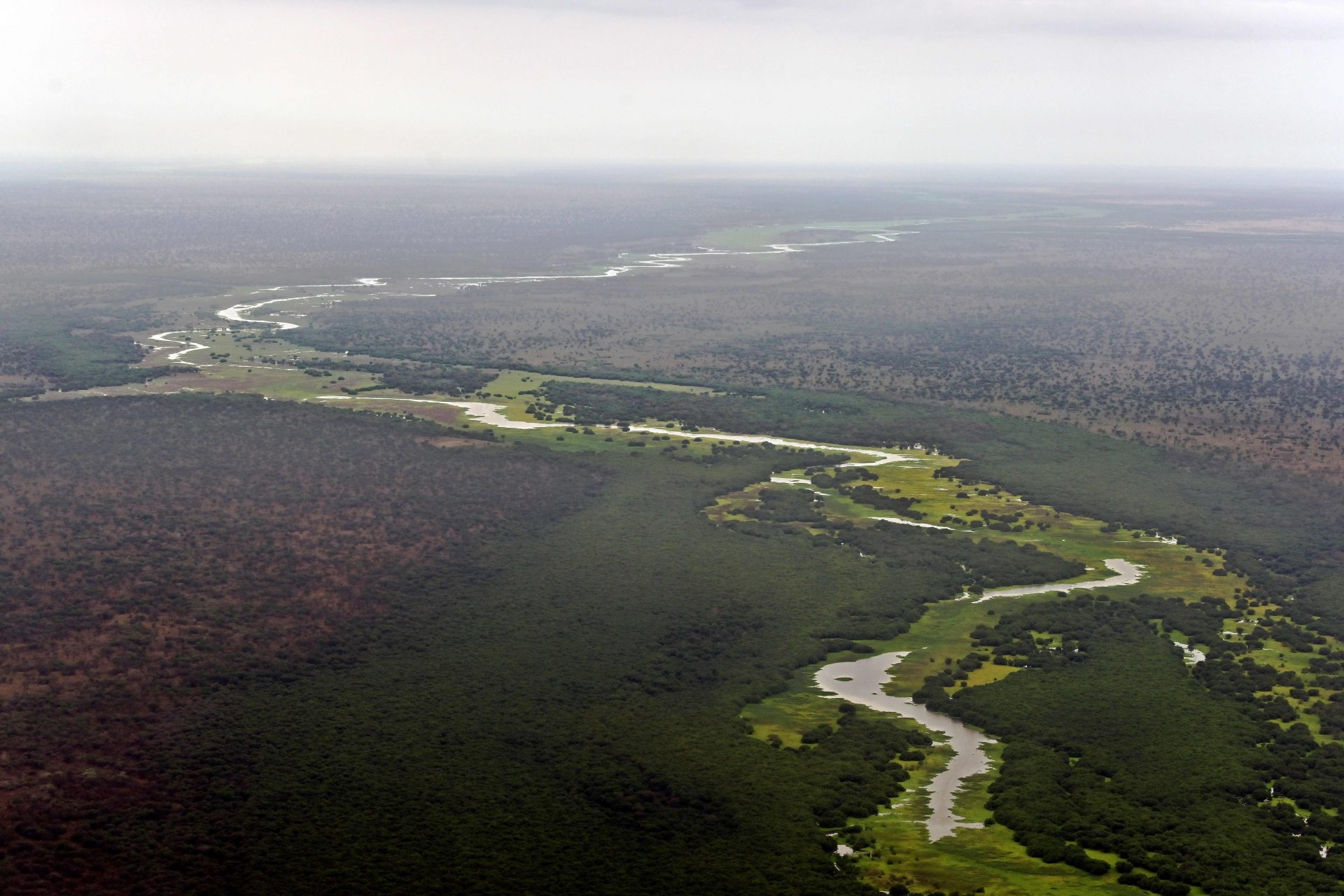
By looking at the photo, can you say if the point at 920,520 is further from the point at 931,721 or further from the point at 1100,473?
the point at 931,721

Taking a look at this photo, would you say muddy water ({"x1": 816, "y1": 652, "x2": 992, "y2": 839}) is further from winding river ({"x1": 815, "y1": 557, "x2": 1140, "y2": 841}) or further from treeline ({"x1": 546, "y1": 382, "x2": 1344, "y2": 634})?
treeline ({"x1": 546, "y1": 382, "x2": 1344, "y2": 634})

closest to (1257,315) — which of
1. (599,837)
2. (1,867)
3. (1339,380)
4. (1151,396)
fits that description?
(1339,380)

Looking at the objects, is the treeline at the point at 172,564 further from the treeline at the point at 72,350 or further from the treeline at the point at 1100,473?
the treeline at the point at 1100,473

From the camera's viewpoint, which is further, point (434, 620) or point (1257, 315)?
point (1257, 315)

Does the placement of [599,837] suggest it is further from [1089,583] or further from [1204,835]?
[1089,583]

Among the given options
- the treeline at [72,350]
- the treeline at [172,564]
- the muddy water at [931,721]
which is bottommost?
the muddy water at [931,721]

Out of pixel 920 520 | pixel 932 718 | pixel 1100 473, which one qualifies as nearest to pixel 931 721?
pixel 932 718

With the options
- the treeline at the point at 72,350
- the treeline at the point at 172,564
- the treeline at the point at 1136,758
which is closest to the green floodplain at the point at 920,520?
the treeline at the point at 1136,758

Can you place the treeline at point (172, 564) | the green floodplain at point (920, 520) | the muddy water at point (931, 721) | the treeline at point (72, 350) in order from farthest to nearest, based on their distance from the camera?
the treeline at point (72, 350) → the muddy water at point (931, 721) → the treeline at point (172, 564) → the green floodplain at point (920, 520)

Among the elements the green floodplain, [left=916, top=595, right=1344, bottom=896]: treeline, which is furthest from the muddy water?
[left=916, top=595, right=1344, bottom=896]: treeline

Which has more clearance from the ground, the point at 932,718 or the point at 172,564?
the point at 172,564

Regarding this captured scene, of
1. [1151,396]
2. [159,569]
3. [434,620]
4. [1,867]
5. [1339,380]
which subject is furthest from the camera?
[1339,380]
